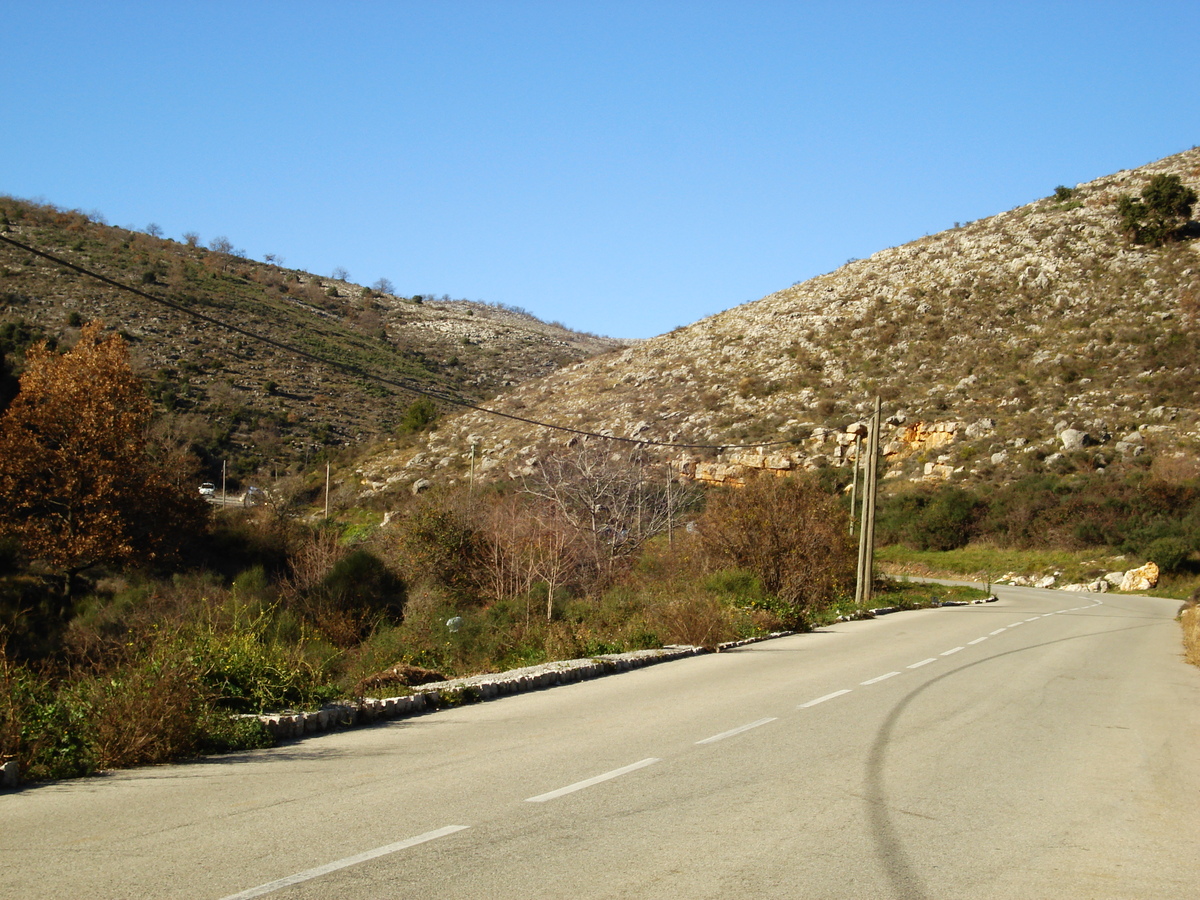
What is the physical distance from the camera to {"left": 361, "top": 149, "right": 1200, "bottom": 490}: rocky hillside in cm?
5131

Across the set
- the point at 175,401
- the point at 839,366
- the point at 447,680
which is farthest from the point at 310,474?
the point at 447,680

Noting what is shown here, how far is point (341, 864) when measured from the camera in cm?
491

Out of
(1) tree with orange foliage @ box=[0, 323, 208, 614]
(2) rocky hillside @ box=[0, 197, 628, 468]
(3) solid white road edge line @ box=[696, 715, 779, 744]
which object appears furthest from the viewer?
(2) rocky hillside @ box=[0, 197, 628, 468]

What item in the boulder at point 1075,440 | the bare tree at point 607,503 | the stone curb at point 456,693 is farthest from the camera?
the boulder at point 1075,440

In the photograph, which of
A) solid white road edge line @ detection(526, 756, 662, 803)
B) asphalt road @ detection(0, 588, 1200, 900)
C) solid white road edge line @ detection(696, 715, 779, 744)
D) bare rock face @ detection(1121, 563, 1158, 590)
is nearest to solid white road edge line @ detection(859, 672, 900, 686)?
asphalt road @ detection(0, 588, 1200, 900)

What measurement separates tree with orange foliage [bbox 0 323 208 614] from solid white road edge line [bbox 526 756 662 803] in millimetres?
24478

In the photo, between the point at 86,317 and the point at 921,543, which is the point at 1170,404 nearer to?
the point at 921,543

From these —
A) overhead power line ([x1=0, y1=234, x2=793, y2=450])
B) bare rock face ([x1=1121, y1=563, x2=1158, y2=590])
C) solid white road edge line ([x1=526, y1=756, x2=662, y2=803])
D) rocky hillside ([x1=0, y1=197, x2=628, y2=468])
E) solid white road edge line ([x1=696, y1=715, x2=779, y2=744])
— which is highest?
rocky hillside ([x1=0, y1=197, x2=628, y2=468])

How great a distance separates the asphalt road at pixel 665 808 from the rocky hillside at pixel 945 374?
136 feet

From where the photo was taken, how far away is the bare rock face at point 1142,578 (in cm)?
4372

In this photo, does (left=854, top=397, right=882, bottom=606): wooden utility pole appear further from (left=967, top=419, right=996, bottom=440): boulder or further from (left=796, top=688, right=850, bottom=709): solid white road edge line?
(left=967, top=419, right=996, bottom=440): boulder

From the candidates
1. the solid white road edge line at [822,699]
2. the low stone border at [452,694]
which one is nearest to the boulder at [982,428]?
the low stone border at [452,694]

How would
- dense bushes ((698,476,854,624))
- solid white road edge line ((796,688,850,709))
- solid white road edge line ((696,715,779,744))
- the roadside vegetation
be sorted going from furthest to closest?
1. dense bushes ((698,476,854,624))
2. the roadside vegetation
3. solid white road edge line ((796,688,850,709))
4. solid white road edge line ((696,715,779,744))

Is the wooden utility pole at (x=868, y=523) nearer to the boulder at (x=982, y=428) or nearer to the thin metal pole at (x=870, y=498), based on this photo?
the thin metal pole at (x=870, y=498)
